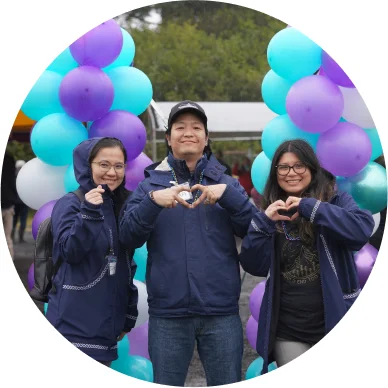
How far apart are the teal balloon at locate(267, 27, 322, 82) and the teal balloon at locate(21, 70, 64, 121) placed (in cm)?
149

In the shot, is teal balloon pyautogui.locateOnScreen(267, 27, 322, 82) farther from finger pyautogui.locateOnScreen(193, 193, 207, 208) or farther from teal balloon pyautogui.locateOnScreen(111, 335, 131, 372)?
teal balloon pyautogui.locateOnScreen(111, 335, 131, 372)

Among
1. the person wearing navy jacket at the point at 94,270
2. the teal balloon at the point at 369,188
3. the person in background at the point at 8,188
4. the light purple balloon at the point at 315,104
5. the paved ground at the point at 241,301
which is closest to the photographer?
the person wearing navy jacket at the point at 94,270

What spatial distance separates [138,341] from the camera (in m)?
4.09

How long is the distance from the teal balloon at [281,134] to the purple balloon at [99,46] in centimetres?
115

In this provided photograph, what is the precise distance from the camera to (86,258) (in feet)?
9.79

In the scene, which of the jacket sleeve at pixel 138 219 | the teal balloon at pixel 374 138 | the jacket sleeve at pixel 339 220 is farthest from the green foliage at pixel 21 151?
the jacket sleeve at pixel 339 220

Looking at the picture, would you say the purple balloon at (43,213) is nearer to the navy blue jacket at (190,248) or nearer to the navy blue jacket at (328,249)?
the navy blue jacket at (190,248)

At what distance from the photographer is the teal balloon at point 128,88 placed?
158 inches

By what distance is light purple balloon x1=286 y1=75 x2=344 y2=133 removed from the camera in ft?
12.0

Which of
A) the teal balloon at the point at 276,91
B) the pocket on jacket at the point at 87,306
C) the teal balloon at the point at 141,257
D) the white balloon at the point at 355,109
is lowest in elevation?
the pocket on jacket at the point at 87,306

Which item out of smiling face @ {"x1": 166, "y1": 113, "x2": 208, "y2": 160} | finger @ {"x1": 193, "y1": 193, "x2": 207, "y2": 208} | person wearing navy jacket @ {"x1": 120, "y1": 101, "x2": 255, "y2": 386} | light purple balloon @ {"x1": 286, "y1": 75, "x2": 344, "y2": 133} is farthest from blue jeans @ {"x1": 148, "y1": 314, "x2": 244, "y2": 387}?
light purple balloon @ {"x1": 286, "y1": 75, "x2": 344, "y2": 133}

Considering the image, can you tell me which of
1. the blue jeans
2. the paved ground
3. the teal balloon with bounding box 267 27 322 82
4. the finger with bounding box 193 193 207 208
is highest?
the teal balloon with bounding box 267 27 322 82

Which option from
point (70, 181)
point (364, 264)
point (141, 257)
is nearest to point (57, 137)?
point (70, 181)

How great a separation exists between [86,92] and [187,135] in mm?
1109
